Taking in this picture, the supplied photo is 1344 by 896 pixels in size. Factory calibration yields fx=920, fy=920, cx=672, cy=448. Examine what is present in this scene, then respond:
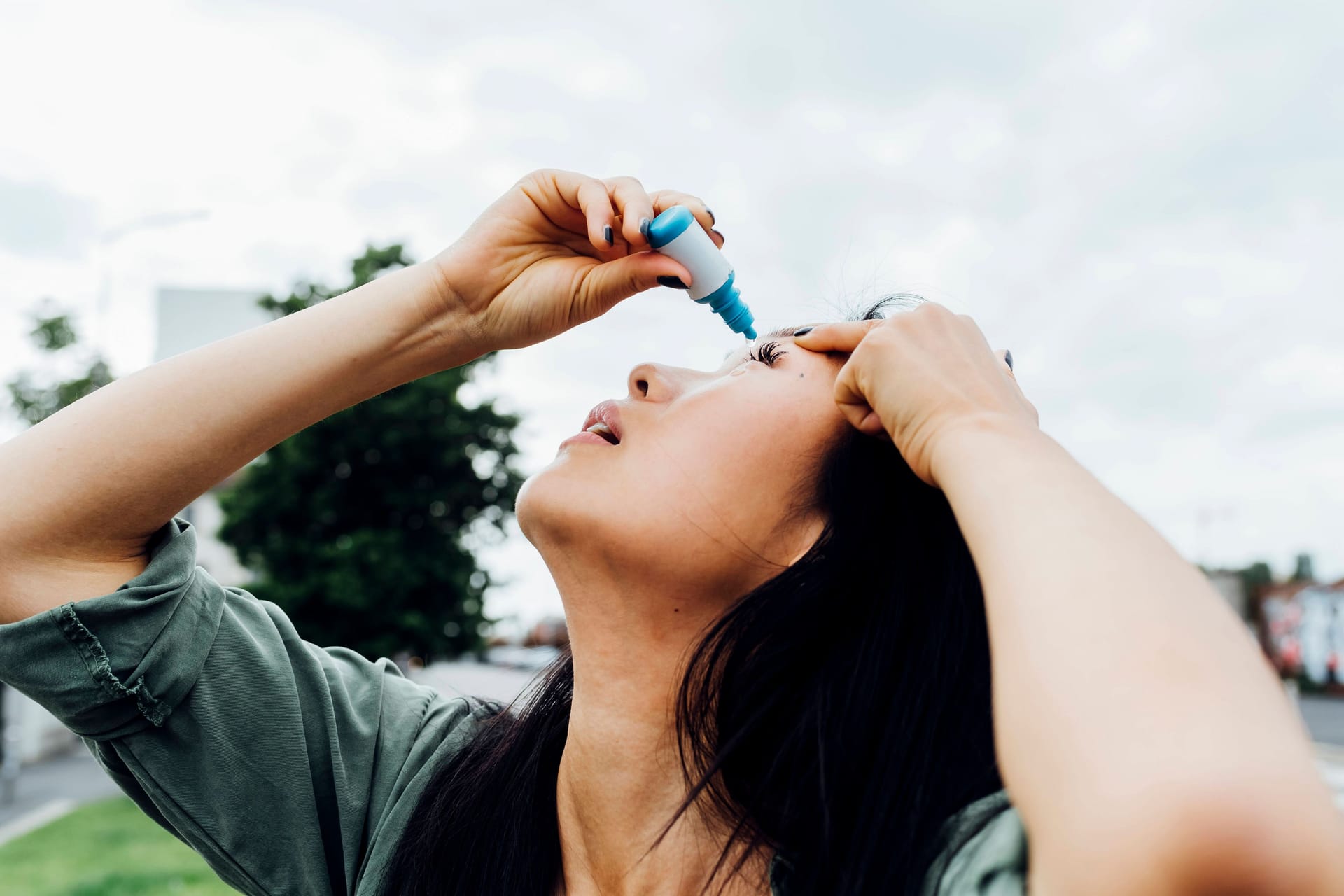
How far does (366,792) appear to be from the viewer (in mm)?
1525

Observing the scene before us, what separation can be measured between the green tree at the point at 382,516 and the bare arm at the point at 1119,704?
42.5 ft

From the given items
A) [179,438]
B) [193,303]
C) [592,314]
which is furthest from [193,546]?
[193,303]

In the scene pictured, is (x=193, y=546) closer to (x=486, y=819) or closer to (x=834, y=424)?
(x=486, y=819)

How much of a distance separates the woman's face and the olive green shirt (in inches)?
17.4

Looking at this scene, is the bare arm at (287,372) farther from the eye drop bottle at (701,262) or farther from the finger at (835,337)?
the finger at (835,337)

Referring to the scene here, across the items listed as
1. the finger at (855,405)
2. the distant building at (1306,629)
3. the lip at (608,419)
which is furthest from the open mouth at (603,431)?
the distant building at (1306,629)

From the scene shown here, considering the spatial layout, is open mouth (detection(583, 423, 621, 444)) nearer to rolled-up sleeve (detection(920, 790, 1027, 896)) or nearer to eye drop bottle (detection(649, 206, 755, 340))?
eye drop bottle (detection(649, 206, 755, 340))

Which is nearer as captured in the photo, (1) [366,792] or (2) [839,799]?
(2) [839,799]

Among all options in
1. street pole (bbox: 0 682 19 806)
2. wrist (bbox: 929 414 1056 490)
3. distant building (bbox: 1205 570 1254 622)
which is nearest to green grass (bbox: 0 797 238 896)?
street pole (bbox: 0 682 19 806)

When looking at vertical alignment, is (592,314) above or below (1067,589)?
above

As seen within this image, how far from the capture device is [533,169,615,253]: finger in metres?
1.45

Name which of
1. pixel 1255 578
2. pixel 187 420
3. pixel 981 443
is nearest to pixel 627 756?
pixel 981 443

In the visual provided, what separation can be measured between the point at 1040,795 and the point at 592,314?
1098mm

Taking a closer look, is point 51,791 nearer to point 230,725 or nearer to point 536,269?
point 230,725
